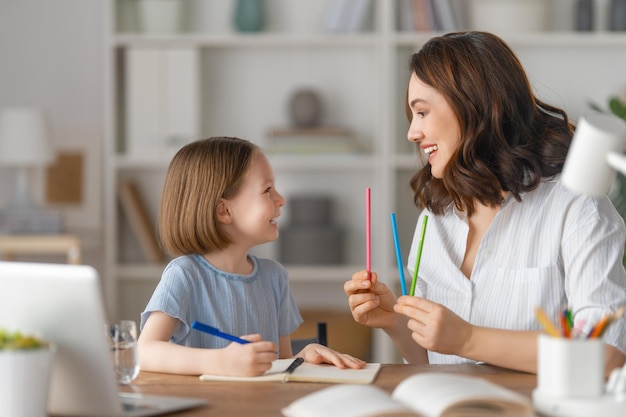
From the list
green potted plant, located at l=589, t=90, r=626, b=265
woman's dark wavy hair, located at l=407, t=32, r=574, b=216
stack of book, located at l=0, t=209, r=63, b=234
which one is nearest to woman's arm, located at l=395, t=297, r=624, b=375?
woman's dark wavy hair, located at l=407, t=32, r=574, b=216

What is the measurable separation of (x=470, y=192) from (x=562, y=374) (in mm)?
703

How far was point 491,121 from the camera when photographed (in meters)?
1.90

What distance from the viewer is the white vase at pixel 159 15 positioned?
4152 mm

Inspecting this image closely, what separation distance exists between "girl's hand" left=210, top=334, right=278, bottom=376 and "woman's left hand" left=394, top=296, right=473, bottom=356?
0.23m

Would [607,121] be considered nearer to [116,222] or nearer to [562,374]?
[562,374]

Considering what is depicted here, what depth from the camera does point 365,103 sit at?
4.30m

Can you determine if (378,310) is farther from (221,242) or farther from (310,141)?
(310,141)

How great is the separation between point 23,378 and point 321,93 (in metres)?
3.16

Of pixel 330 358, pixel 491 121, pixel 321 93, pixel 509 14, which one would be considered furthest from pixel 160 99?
pixel 330 358

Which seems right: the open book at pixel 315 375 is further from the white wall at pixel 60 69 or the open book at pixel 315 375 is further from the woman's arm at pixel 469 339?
the white wall at pixel 60 69

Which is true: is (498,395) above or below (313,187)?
above

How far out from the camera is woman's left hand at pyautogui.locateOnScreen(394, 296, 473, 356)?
159 centimetres

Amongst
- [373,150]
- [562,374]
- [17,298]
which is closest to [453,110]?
[562,374]

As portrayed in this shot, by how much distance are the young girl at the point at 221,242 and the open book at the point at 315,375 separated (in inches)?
9.8
